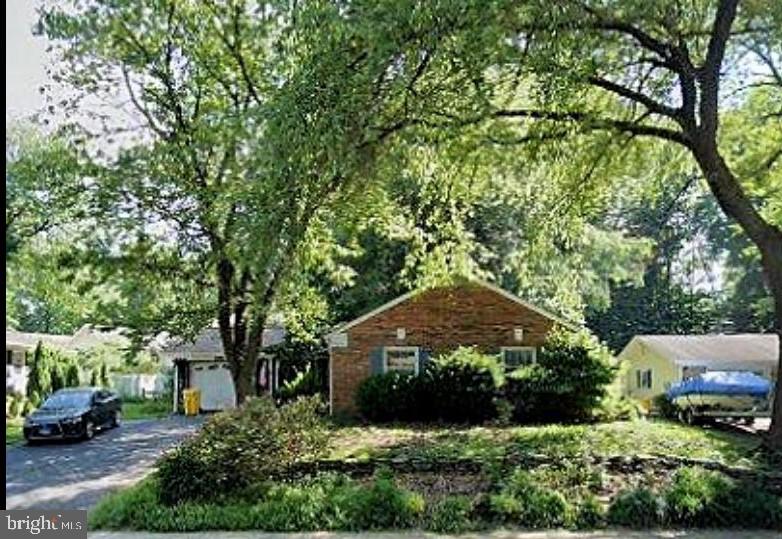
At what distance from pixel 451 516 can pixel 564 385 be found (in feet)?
34.7

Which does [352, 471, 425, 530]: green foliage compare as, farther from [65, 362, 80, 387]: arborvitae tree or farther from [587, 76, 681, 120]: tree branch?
[65, 362, 80, 387]: arborvitae tree

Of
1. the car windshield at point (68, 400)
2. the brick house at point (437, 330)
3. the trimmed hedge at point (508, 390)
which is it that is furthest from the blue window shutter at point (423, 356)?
the car windshield at point (68, 400)

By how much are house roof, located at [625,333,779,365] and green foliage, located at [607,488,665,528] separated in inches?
727

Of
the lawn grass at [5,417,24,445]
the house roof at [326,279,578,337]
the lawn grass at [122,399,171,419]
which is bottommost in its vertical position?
the lawn grass at [122,399,171,419]

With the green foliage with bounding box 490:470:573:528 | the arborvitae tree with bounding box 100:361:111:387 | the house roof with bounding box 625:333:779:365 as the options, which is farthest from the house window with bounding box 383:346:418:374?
the arborvitae tree with bounding box 100:361:111:387

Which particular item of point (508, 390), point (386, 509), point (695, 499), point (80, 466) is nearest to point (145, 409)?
point (80, 466)

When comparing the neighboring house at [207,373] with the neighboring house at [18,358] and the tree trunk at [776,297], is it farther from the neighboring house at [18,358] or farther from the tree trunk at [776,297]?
the tree trunk at [776,297]

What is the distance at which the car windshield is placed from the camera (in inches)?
866

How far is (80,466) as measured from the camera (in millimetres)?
17125

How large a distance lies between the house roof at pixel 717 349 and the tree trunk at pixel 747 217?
14482 millimetres

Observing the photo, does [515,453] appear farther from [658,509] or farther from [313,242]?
[313,242]

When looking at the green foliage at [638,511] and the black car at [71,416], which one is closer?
the green foliage at [638,511]

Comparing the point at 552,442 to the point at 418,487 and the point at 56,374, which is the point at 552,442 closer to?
the point at 418,487

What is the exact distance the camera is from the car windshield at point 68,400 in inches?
866
